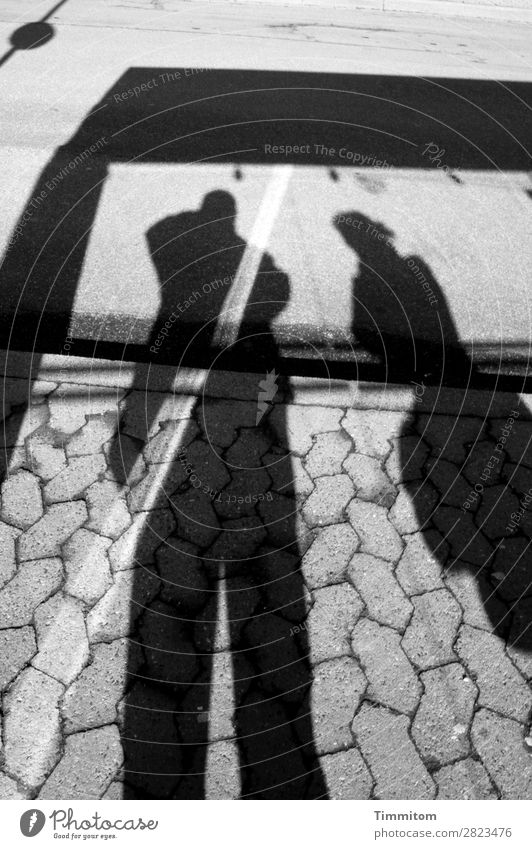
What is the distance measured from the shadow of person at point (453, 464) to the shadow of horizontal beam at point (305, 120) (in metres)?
2.22

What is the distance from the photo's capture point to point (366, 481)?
11.7 feet

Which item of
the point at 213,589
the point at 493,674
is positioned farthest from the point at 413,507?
the point at 213,589

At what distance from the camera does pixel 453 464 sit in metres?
3.67

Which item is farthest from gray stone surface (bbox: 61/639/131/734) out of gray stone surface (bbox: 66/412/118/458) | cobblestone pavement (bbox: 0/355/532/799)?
gray stone surface (bbox: 66/412/118/458)

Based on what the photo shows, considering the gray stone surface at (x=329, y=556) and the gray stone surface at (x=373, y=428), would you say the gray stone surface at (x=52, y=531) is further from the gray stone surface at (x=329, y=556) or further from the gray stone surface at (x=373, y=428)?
the gray stone surface at (x=373, y=428)

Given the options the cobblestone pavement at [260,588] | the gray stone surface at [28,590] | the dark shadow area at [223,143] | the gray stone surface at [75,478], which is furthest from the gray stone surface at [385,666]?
the dark shadow area at [223,143]

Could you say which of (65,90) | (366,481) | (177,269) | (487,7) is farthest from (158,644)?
(487,7)

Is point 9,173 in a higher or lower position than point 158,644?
higher

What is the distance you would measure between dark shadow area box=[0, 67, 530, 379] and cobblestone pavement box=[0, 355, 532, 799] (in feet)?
1.36

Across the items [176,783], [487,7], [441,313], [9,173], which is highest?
[487,7]

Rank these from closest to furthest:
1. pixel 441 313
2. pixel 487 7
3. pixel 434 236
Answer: pixel 441 313 < pixel 434 236 < pixel 487 7

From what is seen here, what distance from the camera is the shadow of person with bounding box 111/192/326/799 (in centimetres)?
266

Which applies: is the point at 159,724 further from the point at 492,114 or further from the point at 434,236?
the point at 492,114

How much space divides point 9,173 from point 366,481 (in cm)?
439
